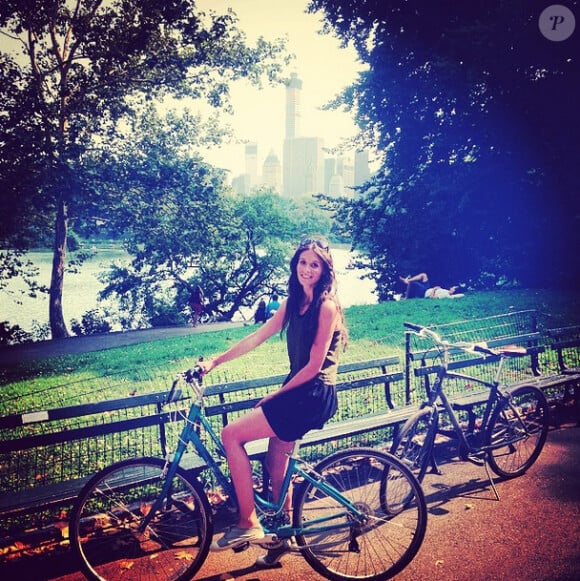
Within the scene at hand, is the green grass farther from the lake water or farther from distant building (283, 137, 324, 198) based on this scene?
distant building (283, 137, 324, 198)

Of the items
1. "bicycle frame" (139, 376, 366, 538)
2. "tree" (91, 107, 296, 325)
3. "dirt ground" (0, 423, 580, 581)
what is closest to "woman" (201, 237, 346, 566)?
"bicycle frame" (139, 376, 366, 538)

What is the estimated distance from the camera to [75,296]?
31516 millimetres

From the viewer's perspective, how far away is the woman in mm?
2826

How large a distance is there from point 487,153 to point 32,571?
55.8 ft

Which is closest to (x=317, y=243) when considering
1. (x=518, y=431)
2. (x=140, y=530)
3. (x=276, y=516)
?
(x=276, y=516)

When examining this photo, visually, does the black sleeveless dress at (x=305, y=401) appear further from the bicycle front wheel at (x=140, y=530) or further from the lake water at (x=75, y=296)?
the lake water at (x=75, y=296)

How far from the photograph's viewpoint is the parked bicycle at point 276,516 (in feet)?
9.41

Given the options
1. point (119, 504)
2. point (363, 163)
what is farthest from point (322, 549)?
point (363, 163)

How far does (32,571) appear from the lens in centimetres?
320

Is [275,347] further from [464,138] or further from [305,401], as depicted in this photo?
[464,138]

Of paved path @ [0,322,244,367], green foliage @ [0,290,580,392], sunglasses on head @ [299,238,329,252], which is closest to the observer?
sunglasses on head @ [299,238,329,252]

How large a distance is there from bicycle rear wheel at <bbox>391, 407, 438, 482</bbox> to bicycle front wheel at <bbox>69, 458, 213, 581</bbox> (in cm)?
152

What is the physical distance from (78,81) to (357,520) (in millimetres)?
20879

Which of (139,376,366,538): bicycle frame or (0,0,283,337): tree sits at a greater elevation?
(0,0,283,337): tree
